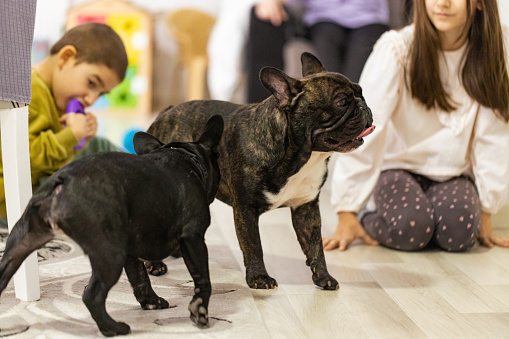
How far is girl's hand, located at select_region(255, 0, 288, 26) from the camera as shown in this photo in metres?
3.75

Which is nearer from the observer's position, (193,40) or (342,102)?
(342,102)

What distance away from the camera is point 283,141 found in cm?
156

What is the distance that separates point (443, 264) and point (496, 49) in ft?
2.39

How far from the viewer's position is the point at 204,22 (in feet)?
18.2

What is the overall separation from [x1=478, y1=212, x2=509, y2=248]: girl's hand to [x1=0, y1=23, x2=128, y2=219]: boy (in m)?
1.38

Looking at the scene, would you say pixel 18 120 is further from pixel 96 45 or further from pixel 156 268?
pixel 96 45

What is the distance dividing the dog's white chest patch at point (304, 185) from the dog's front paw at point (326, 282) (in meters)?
0.20

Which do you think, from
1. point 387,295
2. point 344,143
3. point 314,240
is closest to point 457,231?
point 387,295

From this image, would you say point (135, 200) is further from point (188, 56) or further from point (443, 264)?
point (188, 56)

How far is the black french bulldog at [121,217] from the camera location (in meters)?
1.23

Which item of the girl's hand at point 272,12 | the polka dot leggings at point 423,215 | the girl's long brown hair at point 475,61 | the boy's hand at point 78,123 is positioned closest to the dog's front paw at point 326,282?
the polka dot leggings at point 423,215

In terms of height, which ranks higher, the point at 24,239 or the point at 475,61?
the point at 475,61

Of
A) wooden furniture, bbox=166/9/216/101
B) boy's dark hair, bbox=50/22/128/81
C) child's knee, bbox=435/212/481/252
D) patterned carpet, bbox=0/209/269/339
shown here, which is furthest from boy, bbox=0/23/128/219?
wooden furniture, bbox=166/9/216/101

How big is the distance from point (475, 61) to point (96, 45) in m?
1.28
